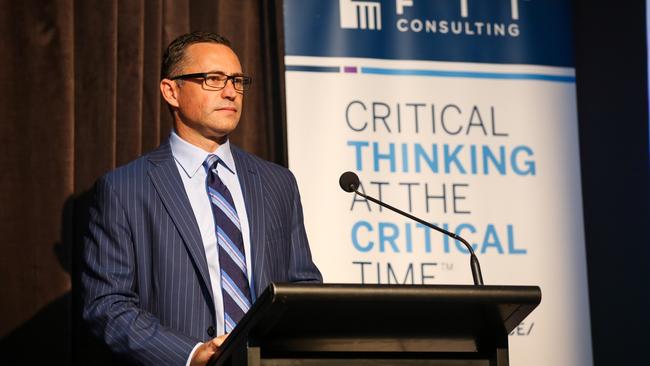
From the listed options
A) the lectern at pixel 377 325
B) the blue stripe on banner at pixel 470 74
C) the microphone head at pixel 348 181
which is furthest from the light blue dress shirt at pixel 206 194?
the blue stripe on banner at pixel 470 74

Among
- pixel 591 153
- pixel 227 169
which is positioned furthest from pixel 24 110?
pixel 591 153

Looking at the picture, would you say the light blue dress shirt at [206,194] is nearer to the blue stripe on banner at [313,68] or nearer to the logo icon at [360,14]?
the blue stripe on banner at [313,68]

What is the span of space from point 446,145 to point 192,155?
136cm

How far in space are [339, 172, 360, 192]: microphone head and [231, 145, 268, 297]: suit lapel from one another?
0.34m

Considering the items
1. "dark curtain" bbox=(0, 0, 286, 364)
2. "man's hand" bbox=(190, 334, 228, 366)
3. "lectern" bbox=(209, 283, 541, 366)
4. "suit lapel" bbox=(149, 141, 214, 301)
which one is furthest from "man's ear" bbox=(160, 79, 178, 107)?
"lectern" bbox=(209, 283, 541, 366)

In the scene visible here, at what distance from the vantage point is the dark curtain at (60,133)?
11.0 feet

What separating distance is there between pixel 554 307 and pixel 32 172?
2000 millimetres

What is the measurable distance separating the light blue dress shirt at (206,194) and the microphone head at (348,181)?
37 centimetres

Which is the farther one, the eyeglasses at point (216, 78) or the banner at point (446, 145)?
the banner at point (446, 145)

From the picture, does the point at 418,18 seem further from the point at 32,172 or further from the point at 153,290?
the point at 153,290

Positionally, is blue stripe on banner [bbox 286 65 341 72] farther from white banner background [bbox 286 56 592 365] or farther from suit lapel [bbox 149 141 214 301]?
suit lapel [bbox 149 141 214 301]

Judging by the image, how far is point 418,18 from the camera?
155 inches

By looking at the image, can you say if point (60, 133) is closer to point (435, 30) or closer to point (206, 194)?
point (206, 194)

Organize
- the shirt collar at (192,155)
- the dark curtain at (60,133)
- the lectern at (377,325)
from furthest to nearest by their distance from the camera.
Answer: the dark curtain at (60,133) < the shirt collar at (192,155) < the lectern at (377,325)
